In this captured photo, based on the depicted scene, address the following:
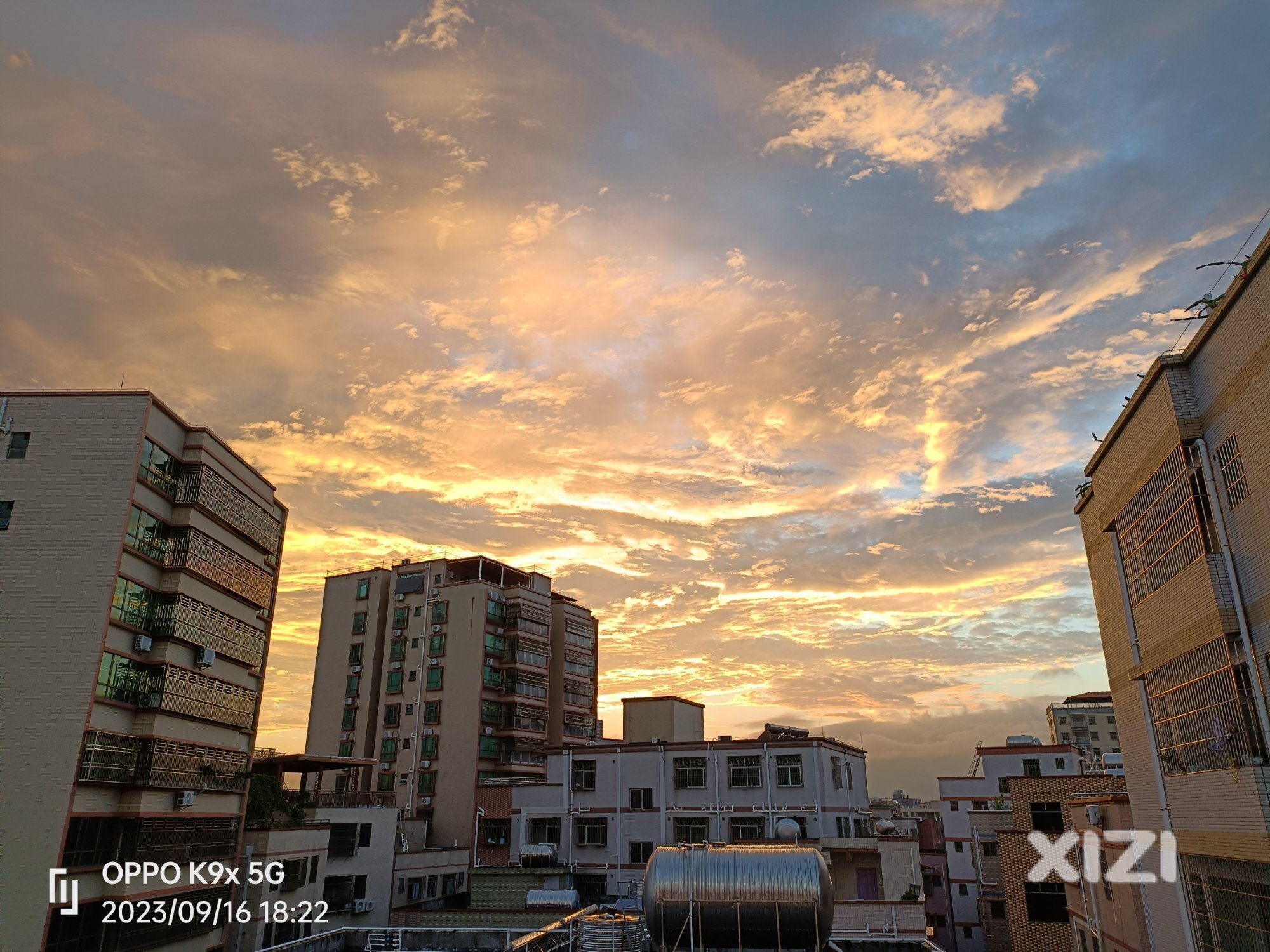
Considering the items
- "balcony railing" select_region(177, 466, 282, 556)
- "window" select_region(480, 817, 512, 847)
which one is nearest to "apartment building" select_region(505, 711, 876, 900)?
"window" select_region(480, 817, 512, 847)

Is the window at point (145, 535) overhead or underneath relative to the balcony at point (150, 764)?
overhead

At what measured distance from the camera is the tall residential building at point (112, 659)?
1367 inches

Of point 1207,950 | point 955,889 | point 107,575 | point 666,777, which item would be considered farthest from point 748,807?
point 107,575

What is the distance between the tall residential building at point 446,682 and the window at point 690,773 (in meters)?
20.9

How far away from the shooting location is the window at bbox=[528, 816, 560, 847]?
2442 inches

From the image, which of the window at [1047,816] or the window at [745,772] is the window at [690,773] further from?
the window at [1047,816]

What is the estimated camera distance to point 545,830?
62531mm

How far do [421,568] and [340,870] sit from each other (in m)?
36.6

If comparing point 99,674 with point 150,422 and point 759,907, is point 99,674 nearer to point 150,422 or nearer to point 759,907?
point 150,422

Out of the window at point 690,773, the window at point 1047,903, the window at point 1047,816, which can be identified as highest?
the window at point 690,773

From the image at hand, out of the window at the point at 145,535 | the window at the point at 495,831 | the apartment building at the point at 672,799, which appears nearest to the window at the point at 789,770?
the apartment building at the point at 672,799

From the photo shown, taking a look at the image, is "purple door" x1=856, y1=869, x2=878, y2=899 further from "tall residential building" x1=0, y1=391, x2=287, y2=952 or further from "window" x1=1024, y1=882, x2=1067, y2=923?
"tall residential building" x1=0, y1=391, x2=287, y2=952

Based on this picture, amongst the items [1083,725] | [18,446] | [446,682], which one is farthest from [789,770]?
[1083,725]

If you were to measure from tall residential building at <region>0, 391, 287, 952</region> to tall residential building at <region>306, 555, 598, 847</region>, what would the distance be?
31766 mm
